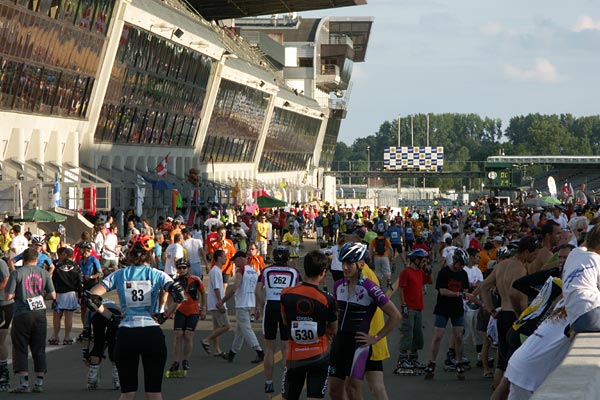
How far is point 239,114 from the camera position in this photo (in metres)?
74.4

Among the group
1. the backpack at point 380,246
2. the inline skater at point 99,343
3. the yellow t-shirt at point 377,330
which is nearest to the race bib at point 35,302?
the inline skater at point 99,343

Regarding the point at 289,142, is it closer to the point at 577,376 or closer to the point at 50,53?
the point at 50,53

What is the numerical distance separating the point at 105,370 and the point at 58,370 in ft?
1.97

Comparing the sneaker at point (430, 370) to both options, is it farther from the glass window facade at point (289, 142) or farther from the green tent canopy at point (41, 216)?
the glass window facade at point (289, 142)

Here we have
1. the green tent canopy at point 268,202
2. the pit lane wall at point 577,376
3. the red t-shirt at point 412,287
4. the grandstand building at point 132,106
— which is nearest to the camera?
the pit lane wall at point 577,376

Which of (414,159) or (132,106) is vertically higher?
(414,159)

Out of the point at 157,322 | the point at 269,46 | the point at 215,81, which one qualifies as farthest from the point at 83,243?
the point at 269,46

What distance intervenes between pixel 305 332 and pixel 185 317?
6129 millimetres

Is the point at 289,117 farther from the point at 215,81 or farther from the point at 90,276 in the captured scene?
the point at 90,276

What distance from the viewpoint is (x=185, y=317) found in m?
16.4

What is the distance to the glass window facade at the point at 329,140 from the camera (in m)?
121

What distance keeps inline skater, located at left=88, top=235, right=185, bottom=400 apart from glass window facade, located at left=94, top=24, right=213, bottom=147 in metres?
36.6

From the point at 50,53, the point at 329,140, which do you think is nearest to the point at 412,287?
the point at 50,53

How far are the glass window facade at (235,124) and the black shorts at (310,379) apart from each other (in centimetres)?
5688
